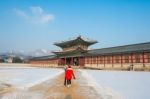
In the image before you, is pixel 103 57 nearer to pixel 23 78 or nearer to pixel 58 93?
pixel 23 78

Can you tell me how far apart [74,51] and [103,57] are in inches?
484

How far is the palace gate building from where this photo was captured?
40.9m

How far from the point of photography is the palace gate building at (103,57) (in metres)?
40.9

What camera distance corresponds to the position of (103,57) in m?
49.5

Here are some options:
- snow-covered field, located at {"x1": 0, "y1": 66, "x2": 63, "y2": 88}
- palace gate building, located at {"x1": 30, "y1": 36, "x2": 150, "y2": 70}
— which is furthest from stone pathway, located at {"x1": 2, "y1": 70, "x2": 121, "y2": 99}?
palace gate building, located at {"x1": 30, "y1": 36, "x2": 150, "y2": 70}

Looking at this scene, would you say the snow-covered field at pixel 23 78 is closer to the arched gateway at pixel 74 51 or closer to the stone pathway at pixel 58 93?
the stone pathway at pixel 58 93

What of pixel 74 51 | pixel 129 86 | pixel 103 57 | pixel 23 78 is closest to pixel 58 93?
pixel 129 86

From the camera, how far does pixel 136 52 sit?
1626 inches

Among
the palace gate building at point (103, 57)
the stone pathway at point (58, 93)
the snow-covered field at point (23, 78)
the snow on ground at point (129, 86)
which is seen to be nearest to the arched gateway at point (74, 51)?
the palace gate building at point (103, 57)

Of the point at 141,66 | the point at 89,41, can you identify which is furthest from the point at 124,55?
the point at 89,41

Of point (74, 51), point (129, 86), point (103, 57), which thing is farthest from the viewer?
point (74, 51)

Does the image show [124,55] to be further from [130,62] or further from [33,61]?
[33,61]

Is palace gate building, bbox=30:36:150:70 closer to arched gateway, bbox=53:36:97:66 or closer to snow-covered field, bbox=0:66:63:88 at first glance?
arched gateway, bbox=53:36:97:66

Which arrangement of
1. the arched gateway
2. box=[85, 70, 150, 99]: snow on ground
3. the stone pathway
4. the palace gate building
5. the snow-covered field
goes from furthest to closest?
the arched gateway → the palace gate building → the snow-covered field → box=[85, 70, 150, 99]: snow on ground → the stone pathway
